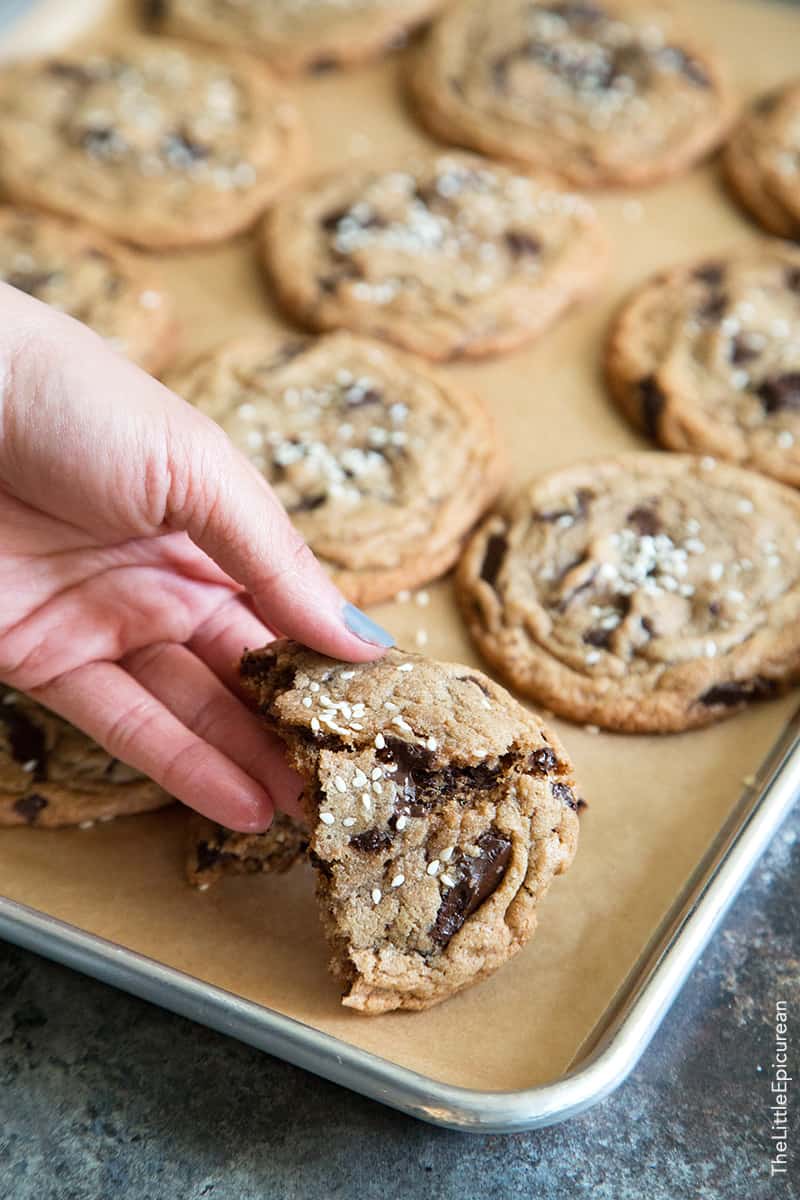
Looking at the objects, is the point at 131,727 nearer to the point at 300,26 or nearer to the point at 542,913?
the point at 542,913

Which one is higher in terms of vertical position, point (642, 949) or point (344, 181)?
point (344, 181)

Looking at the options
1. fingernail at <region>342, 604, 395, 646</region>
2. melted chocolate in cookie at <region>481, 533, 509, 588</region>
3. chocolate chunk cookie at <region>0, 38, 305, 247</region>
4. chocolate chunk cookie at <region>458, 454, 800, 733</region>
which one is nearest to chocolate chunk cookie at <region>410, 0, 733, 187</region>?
chocolate chunk cookie at <region>0, 38, 305, 247</region>

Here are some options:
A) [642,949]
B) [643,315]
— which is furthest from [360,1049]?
[643,315]

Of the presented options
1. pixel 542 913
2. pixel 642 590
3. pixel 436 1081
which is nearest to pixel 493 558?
pixel 642 590

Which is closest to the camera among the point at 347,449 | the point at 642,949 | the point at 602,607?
the point at 642,949

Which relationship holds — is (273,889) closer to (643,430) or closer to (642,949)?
(642,949)

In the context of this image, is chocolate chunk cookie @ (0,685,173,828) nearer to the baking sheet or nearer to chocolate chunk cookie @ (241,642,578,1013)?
the baking sheet
